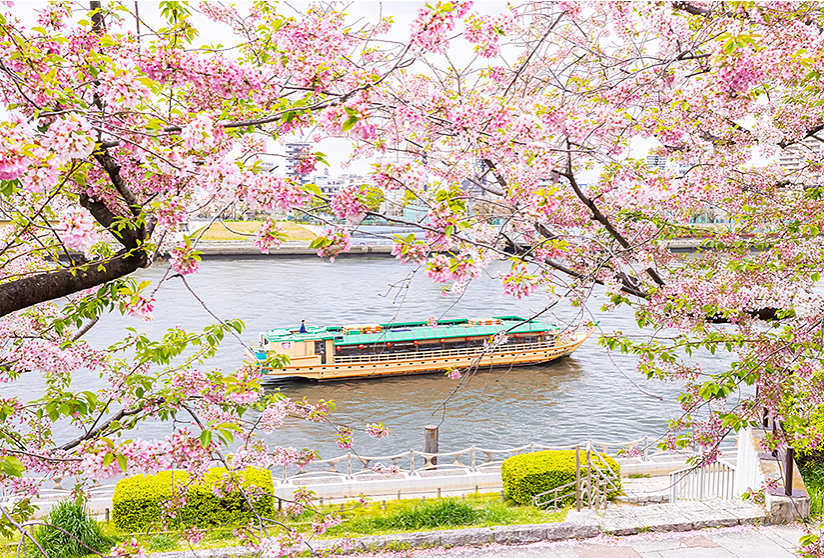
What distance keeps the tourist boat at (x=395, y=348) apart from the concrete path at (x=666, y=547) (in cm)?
1695

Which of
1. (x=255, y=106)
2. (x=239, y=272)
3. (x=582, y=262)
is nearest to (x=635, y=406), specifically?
(x=582, y=262)

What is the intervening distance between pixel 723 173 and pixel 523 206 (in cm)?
275

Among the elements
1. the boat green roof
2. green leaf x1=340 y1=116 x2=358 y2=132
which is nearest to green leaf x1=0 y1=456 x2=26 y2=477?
green leaf x1=340 y1=116 x2=358 y2=132

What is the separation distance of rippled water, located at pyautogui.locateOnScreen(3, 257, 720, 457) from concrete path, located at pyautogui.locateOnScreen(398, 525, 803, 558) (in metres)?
1.92

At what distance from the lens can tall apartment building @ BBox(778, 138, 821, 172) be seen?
7.43 meters

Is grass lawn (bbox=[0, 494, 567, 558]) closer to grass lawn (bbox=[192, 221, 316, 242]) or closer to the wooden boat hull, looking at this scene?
grass lawn (bbox=[192, 221, 316, 242])

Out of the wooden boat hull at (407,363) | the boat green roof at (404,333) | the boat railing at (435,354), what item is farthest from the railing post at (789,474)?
the boat railing at (435,354)

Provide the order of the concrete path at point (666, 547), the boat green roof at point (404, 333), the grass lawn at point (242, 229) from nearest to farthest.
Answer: the grass lawn at point (242, 229), the concrete path at point (666, 547), the boat green roof at point (404, 333)

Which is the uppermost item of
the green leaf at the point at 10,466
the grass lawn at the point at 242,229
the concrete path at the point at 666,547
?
the grass lawn at the point at 242,229

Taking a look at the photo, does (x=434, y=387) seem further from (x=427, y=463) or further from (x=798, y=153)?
(x=798, y=153)

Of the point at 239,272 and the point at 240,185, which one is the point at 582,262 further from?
the point at 239,272

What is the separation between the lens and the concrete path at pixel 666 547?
7637mm

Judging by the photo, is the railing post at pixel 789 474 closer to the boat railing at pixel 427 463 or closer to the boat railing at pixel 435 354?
the boat railing at pixel 427 463

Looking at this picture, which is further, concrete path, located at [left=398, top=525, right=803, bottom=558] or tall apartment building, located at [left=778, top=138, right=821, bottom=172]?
concrete path, located at [left=398, top=525, right=803, bottom=558]
